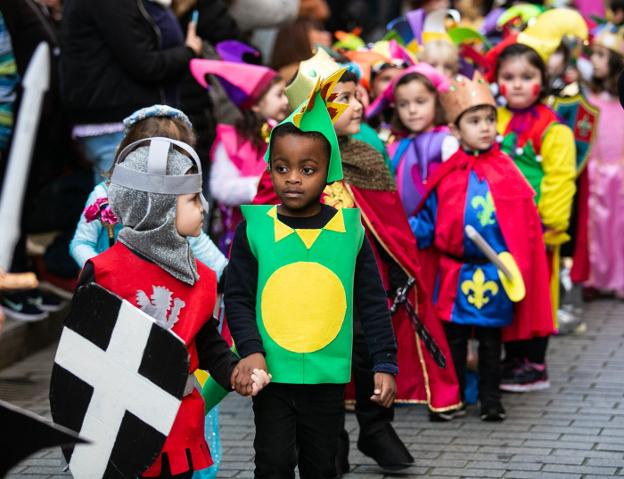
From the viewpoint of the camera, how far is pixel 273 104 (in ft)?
24.6

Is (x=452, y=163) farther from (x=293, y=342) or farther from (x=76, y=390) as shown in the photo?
(x=76, y=390)

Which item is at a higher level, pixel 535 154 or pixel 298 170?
pixel 298 170

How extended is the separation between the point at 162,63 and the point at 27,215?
1235 mm

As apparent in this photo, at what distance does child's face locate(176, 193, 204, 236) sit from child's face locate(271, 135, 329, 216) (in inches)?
10.8

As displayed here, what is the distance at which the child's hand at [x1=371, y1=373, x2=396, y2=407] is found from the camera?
458 centimetres

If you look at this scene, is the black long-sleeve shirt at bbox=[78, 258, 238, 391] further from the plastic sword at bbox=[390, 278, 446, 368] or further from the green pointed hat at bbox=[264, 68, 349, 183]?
the plastic sword at bbox=[390, 278, 446, 368]

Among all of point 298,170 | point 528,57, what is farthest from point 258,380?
point 528,57

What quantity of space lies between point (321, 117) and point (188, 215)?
0.55 m

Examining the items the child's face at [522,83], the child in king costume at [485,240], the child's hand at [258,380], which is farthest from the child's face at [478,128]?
the child's hand at [258,380]

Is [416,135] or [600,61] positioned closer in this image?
[416,135]

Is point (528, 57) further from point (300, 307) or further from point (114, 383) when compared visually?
point (114, 383)

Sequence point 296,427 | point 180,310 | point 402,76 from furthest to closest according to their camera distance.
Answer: point 402,76
point 296,427
point 180,310

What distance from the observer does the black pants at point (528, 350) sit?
7.30 m

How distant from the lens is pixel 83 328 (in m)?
4.30
